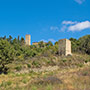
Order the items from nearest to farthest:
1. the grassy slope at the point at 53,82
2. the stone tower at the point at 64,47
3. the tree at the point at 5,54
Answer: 1. the grassy slope at the point at 53,82
2. the tree at the point at 5,54
3. the stone tower at the point at 64,47

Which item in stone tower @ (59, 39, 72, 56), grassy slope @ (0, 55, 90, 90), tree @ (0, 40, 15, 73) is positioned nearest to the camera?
grassy slope @ (0, 55, 90, 90)

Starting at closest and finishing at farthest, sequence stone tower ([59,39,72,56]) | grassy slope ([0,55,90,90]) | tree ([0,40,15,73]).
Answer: grassy slope ([0,55,90,90]), tree ([0,40,15,73]), stone tower ([59,39,72,56])

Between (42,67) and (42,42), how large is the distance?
31413 mm

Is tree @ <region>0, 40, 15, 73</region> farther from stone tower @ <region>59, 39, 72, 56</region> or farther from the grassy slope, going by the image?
stone tower @ <region>59, 39, 72, 56</region>

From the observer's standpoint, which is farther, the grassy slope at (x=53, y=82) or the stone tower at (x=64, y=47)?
the stone tower at (x=64, y=47)

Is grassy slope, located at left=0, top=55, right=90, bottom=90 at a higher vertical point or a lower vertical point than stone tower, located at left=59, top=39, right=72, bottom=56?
lower

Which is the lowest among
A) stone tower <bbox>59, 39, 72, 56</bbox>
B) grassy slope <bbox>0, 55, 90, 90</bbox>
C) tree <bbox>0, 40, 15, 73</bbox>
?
grassy slope <bbox>0, 55, 90, 90</bbox>

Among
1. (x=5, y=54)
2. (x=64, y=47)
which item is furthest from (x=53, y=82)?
(x=64, y=47)

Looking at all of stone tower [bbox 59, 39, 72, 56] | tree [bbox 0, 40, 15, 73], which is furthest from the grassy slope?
stone tower [bbox 59, 39, 72, 56]

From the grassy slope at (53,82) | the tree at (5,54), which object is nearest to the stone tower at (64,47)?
the tree at (5,54)

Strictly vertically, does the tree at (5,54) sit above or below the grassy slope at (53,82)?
above

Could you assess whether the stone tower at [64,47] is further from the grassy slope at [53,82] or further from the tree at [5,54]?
the grassy slope at [53,82]

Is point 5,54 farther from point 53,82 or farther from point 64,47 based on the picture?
point 64,47

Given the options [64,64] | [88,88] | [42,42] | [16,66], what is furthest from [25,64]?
[42,42]
